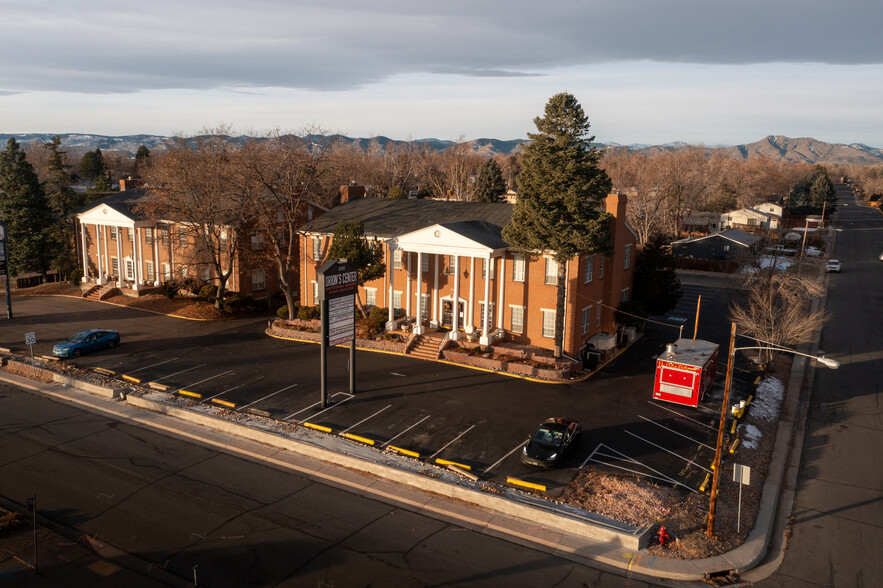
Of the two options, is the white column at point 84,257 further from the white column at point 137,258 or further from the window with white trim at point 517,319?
the window with white trim at point 517,319

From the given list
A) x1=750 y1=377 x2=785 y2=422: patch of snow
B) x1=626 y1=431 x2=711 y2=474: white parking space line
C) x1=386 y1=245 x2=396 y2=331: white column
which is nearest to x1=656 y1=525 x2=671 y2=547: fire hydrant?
x1=626 y1=431 x2=711 y2=474: white parking space line

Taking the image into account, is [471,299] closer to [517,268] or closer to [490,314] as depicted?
[490,314]

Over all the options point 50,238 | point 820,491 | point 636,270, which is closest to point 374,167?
point 50,238

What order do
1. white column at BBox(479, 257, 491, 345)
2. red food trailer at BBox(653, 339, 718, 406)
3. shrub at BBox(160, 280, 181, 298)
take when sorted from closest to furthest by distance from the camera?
1. red food trailer at BBox(653, 339, 718, 406)
2. white column at BBox(479, 257, 491, 345)
3. shrub at BBox(160, 280, 181, 298)

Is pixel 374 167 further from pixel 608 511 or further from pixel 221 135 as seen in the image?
pixel 608 511

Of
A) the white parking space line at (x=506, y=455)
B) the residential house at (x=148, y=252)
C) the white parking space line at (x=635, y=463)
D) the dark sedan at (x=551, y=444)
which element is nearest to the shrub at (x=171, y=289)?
the residential house at (x=148, y=252)

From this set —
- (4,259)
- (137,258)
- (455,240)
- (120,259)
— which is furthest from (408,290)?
(4,259)

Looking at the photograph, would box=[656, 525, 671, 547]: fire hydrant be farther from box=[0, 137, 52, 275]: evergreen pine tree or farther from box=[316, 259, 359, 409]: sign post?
box=[0, 137, 52, 275]: evergreen pine tree
